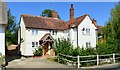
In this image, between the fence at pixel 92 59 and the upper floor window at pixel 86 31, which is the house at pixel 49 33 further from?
the fence at pixel 92 59

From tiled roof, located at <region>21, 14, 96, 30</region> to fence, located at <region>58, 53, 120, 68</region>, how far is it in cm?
1397

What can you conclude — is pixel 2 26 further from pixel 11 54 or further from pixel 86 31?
pixel 11 54

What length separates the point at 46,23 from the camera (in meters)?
43.2

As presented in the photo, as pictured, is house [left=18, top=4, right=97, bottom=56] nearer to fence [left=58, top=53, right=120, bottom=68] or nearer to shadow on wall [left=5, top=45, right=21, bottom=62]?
shadow on wall [left=5, top=45, right=21, bottom=62]

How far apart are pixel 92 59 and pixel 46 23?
2054cm

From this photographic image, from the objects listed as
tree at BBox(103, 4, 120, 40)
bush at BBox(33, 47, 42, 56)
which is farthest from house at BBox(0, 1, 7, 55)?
tree at BBox(103, 4, 120, 40)

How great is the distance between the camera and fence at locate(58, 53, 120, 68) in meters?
23.0

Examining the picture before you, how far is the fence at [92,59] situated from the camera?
23.0 metres

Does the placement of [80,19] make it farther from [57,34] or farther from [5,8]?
[5,8]

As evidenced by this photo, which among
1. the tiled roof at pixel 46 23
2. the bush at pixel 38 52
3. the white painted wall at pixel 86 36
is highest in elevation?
the tiled roof at pixel 46 23

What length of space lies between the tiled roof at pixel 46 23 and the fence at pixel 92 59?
45.8 ft

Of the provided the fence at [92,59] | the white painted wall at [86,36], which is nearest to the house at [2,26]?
the fence at [92,59]

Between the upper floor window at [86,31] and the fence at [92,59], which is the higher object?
the upper floor window at [86,31]

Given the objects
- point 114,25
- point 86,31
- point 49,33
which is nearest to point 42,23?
point 49,33
